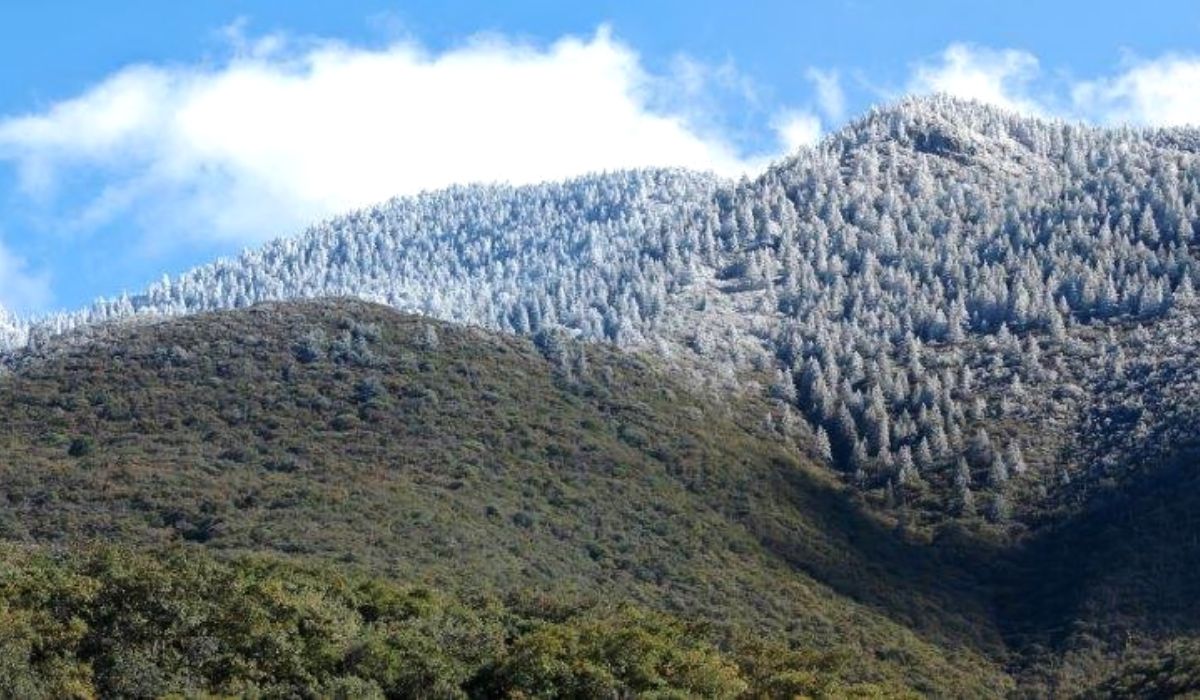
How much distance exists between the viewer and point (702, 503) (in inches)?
6521

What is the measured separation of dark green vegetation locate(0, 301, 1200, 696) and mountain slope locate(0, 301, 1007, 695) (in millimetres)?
407

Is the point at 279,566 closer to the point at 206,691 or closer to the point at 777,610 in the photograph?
the point at 206,691

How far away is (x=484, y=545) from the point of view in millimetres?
136750

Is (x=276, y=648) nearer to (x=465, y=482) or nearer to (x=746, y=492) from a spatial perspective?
(x=465, y=482)

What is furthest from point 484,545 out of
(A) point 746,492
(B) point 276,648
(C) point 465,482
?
(B) point 276,648

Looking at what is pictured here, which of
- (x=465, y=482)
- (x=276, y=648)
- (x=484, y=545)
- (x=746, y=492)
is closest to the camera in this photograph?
(x=276, y=648)

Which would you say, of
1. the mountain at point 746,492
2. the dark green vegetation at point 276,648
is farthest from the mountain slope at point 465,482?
the dark green vegetation at point 276,648

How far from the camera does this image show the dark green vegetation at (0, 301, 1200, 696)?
7981 centimetres

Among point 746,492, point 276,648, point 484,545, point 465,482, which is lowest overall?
point 276,648

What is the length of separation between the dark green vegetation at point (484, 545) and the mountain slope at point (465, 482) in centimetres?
41

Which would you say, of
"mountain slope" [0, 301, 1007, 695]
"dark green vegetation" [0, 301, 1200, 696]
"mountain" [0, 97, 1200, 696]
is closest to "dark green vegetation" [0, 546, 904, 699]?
"dark green vegetation" [0, 301, 1200, 696]

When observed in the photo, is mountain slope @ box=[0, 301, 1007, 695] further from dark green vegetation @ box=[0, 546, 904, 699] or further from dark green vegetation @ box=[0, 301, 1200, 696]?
dark green vegetation @ box=[0, 546, 904, 699]

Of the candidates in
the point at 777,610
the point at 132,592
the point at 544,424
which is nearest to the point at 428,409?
the point at 544,424

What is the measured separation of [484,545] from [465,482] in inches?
722
